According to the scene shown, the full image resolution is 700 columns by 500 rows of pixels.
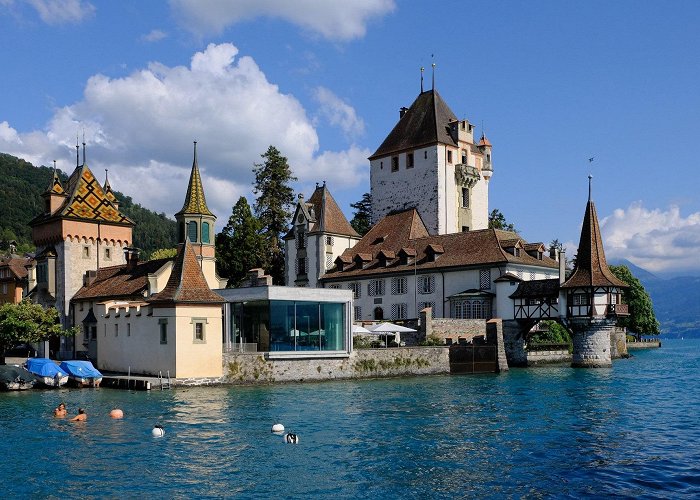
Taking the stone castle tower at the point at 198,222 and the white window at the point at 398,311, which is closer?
the stone castle tower at the point at 198,222

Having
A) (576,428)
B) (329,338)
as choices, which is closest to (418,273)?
(329,338)

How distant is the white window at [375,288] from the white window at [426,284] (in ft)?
14.4

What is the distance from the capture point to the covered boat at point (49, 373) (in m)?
43.8

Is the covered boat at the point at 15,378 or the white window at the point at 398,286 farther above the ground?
the white window at the point at 398,286

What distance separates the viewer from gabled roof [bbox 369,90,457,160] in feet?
267

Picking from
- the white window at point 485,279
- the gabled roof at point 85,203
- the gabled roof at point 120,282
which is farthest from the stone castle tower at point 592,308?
the gabled roof at point 85,203

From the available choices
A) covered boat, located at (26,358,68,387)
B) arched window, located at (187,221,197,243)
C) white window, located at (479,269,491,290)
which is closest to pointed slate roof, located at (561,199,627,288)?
white window, located at (479,269,491,290)

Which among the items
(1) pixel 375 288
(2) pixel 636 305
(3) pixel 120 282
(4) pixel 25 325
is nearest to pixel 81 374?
(4) pixel 25 325

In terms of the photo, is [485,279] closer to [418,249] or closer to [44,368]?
[418,249]

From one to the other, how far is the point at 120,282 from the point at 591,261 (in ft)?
113

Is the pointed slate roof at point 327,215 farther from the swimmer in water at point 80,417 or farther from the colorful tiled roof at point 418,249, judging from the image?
the swimmer in water at point 80,417

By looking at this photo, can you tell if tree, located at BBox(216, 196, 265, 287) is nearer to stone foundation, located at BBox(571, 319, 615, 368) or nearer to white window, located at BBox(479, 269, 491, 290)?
white window, located at BBox(479, 269, 491, 290)

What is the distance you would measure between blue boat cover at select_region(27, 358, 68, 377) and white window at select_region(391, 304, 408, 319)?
107 ft

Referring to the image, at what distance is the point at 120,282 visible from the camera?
2202 inches
